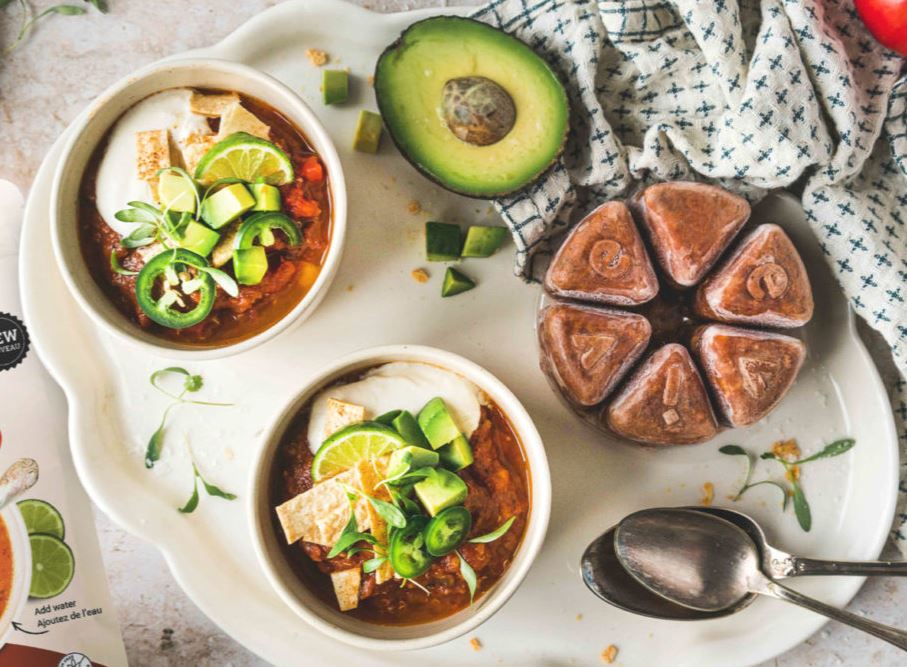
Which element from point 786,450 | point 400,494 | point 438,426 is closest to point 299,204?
point 438,426

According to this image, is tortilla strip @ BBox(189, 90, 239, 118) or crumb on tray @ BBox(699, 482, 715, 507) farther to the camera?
crumb on tray @ BBox(699, 482, 715, 507)

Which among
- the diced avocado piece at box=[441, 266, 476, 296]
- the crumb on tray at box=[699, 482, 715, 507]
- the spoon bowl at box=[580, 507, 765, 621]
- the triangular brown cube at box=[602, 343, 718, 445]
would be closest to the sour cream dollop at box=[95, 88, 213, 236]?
the diced avocado piece at box=[441, 266, 476, 296]

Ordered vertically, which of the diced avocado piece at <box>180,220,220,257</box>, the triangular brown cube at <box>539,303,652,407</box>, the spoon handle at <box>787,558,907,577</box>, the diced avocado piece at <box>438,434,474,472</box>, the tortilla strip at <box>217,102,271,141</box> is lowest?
the spoon handle at <box>787,558,907,577</box>

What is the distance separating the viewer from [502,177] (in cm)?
222

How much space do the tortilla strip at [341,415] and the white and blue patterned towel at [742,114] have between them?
61 cm

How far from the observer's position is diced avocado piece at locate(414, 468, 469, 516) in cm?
208

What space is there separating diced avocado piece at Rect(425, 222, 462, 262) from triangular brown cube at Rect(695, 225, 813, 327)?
0.71m

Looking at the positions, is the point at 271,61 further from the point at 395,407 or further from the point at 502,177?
the point at 395,407

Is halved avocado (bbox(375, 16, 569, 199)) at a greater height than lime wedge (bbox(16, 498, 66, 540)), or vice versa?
halved avocado (bbox(375, 16, 569, 199))

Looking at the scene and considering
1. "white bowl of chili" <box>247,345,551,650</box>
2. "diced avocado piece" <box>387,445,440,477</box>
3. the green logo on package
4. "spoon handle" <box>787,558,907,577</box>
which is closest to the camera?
"diced avocado piece" <box>387,445,440,477</box>

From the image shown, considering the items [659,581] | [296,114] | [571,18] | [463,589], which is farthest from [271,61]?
[659,581]

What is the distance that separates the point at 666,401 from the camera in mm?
2234

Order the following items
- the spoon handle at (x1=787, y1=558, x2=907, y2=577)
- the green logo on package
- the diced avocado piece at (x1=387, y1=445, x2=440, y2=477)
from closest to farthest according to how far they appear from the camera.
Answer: the diced avocado piece at (x1=387, y1=445, x2=440, y2=477)
the spoon handle at (x1=787, y1=558, x2=907, y2=577)
the green logo on package

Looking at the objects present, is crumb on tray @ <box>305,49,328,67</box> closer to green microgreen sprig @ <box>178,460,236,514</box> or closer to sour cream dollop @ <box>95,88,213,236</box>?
sour cream dollop @ <box>95,88,213,236</box>
